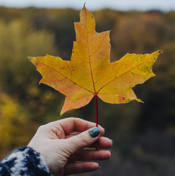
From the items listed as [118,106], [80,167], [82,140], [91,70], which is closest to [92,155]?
[80,167]

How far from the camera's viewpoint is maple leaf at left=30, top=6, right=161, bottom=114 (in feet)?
3.42

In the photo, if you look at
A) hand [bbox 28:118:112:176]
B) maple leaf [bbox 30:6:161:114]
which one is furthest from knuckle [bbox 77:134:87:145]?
maple leaf [bbox 30:6:161:114]

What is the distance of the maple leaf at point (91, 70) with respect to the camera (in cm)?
104

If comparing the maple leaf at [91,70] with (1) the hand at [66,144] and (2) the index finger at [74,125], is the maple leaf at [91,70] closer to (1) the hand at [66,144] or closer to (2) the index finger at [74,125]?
(1) the hand at [66,144]

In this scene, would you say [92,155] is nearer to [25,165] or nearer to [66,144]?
[66,144]

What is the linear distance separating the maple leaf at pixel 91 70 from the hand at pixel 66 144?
0.82 feet

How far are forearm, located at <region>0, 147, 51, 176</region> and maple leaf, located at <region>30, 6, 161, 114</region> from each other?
15.1 inches

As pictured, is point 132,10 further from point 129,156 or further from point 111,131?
point 129,156

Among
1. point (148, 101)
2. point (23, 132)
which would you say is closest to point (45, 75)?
point (23, 132)

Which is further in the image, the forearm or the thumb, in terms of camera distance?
the thumb

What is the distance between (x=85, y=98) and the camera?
47.4 inches

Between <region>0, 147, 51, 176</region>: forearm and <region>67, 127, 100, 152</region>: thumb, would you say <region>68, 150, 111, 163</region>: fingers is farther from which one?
<region>0, 147, 51, 176</region>: forearm

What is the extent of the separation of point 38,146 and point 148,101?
32.4 ft

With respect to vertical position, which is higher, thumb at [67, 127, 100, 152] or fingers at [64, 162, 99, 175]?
thumb at [67, 127, 100, 152]
